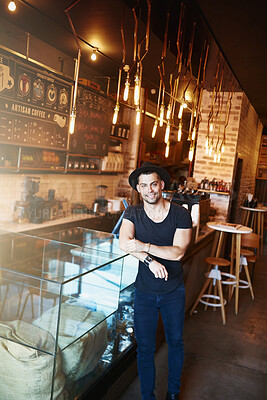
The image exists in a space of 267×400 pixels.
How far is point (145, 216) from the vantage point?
2441 millimetres

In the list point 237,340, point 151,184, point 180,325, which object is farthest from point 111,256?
point 237,340

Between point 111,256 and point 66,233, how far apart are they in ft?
3.67

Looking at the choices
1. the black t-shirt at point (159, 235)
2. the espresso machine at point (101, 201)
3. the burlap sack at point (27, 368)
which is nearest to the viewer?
the burlap sack at point (27, 368)

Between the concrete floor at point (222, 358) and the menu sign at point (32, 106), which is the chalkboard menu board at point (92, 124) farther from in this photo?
the concrete floor at point (222, 358)

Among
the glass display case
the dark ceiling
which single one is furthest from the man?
the dark ceiling

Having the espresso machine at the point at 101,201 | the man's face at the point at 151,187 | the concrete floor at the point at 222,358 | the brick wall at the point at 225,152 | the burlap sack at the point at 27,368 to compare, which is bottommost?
the concrete floor at the point at 222,358

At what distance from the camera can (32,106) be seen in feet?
15.1

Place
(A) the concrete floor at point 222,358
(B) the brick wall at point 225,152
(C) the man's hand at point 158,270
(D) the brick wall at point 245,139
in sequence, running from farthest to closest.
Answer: (D) the brick wall at point 245,139 < (B) the brick wall at point 225,152 < (A) the concrete floor at point 222,358 < (C) the man's hand at point 158,270

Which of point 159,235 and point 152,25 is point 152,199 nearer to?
point 159,235

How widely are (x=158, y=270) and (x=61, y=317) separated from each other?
702 mm

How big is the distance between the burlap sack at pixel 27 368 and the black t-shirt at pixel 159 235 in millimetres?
799

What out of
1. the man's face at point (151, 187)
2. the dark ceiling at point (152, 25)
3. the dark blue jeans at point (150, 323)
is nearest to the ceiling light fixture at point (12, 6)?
the dark ceiling at point (152, 25)

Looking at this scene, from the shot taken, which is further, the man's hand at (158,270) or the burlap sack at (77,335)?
the man's hand at (158,270)

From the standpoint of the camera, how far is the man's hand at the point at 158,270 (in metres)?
2.27
